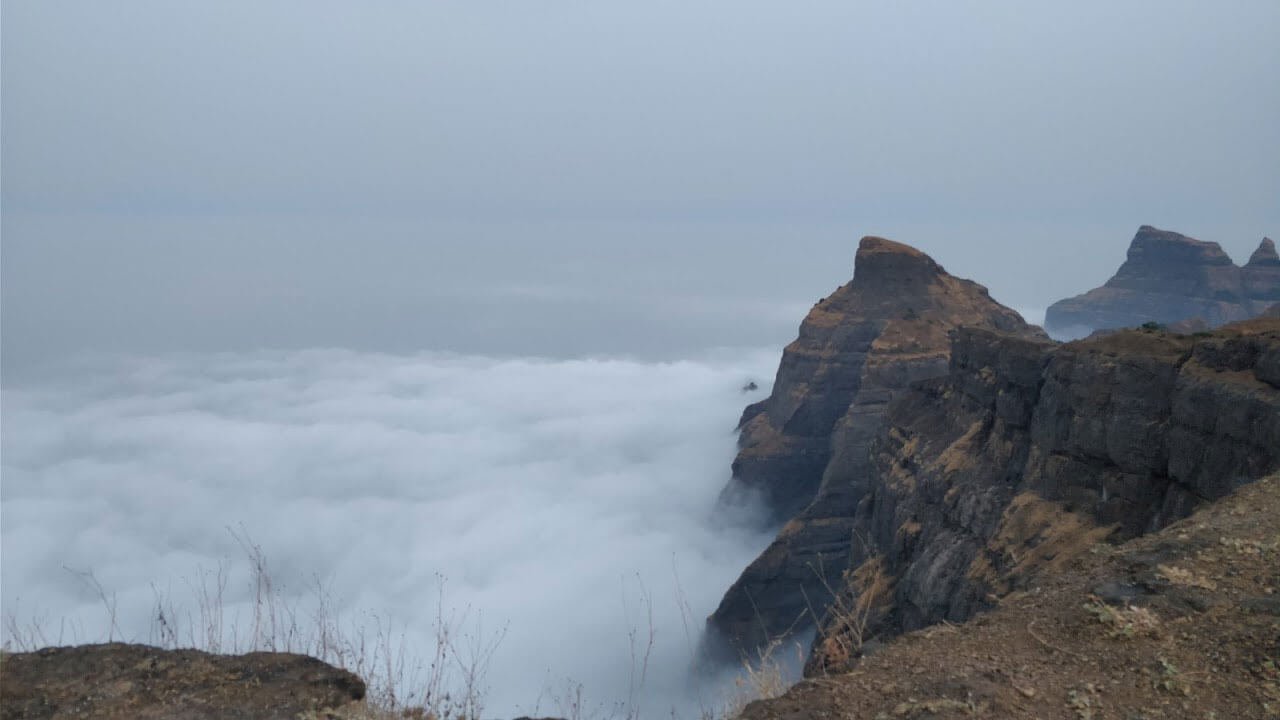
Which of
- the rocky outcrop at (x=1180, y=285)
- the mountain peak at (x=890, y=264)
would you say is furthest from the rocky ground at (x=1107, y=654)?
the rocky outcrop at (x=1180, y=285)

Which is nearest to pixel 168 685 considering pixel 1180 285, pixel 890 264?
pixel 890 264

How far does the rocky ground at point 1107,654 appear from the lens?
540cm

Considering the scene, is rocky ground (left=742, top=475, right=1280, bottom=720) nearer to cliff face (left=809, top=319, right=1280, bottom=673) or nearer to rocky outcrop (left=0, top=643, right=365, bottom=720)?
rocky outcrop (left=0, top=643, right=365, bottom=720)

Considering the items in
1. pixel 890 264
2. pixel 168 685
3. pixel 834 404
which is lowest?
pixel 168 685

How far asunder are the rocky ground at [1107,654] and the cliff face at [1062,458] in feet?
17.1

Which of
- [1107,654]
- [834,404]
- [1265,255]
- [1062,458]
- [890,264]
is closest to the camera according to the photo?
[1107,654]

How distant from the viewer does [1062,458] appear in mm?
17438

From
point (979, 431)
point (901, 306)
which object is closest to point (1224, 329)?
point (979, 431)

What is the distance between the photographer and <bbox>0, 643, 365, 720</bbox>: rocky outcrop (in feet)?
19.8

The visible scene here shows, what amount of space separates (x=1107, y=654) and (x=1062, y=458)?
12698mm

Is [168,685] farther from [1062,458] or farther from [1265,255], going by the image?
[1265,255]

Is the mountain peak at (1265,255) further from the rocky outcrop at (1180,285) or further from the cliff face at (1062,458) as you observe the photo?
the cliff face at (1062,458)

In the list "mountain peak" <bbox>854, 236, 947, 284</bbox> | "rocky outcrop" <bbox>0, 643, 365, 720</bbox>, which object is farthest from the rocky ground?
"mountain peak" <bbox>854, 236, 947, 284</bbox>

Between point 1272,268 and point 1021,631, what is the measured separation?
102895 mm
